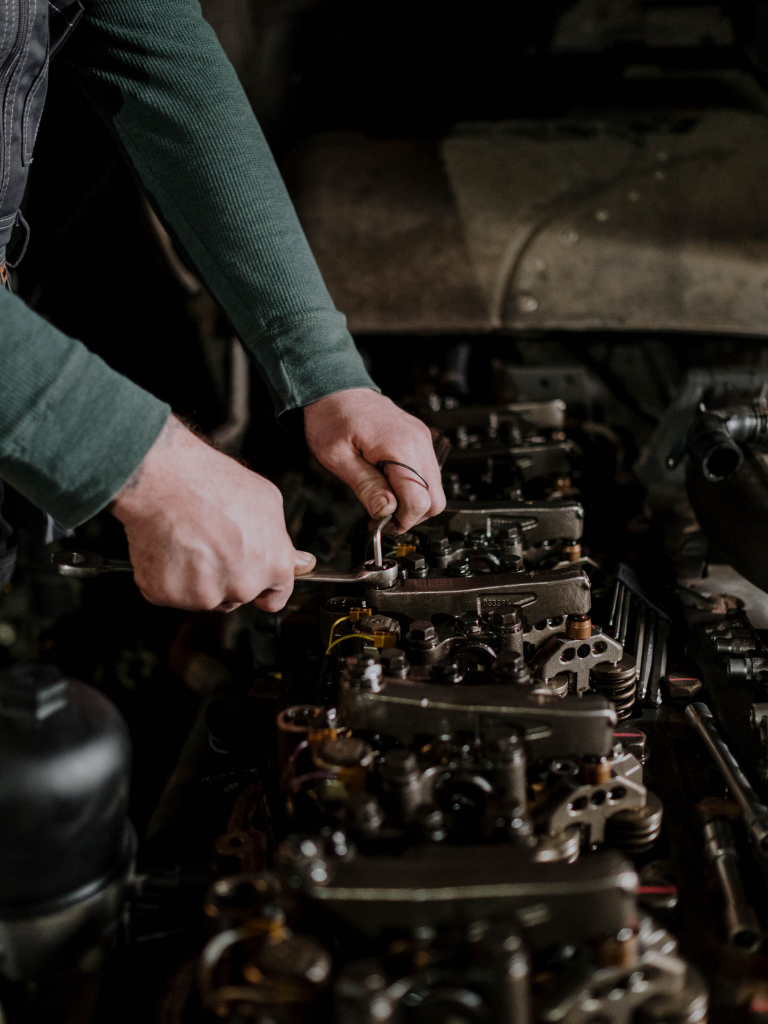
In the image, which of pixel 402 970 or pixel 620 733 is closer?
pixel 402 970

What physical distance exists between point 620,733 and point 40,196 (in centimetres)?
226

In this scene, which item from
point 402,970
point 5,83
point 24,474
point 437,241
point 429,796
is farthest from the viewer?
point 437,241

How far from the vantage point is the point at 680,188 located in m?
2.10

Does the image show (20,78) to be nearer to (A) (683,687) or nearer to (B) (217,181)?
(B) (217,181)

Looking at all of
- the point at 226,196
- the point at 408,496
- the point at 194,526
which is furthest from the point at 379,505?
the point at 226,196

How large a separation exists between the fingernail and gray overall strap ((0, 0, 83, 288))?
644 mm

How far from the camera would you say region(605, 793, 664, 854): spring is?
824 millimetres

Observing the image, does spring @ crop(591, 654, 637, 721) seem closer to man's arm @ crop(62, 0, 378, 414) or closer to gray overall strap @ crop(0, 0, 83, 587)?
man's arm @ crop(62, 0, 378, 414)

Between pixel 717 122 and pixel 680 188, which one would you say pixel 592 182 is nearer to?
pixel 680 188

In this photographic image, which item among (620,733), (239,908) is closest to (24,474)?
(239,908)

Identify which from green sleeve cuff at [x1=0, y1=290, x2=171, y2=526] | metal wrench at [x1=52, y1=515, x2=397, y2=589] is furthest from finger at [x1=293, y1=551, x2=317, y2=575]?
green sleeve cuff at [x1=0, y1=290, x2=171, y2=526]

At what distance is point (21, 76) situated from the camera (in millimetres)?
1276

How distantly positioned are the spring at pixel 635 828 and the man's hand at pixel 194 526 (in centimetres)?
45

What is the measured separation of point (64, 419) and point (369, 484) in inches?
19.5
